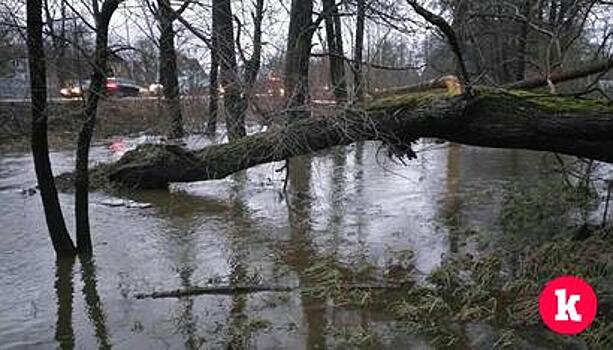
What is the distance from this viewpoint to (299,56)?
1384 cm

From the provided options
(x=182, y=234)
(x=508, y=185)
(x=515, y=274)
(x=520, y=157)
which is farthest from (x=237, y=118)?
(x=520, y=157)

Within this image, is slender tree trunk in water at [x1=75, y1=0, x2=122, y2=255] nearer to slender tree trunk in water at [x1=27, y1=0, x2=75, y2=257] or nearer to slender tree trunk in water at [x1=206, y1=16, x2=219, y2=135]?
slender tree trunk in water at [x1=27, y1=0, x2=75, y2=257]

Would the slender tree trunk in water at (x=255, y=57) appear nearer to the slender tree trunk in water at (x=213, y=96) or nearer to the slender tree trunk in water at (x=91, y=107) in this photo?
the slender tree trunk in water at (x=213, y=96)

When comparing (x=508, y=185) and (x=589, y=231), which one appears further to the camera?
(x=508, y=185)

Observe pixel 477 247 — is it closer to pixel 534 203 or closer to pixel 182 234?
pixel 534 203

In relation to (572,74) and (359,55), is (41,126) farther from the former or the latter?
(359,55)

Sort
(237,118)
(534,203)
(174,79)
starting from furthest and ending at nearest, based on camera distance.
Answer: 1. (174,79)
2. (534,203)
3. (237,118)

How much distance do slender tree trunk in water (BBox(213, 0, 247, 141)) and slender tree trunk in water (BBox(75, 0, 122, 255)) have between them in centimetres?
132

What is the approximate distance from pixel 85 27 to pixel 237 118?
2114mm

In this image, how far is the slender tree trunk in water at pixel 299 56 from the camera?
915 cm

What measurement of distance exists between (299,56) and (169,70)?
3981 millimetres

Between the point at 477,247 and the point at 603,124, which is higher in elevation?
the point at 603,124

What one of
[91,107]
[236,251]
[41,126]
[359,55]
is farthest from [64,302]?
[359,55]

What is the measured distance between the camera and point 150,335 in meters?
5.70
